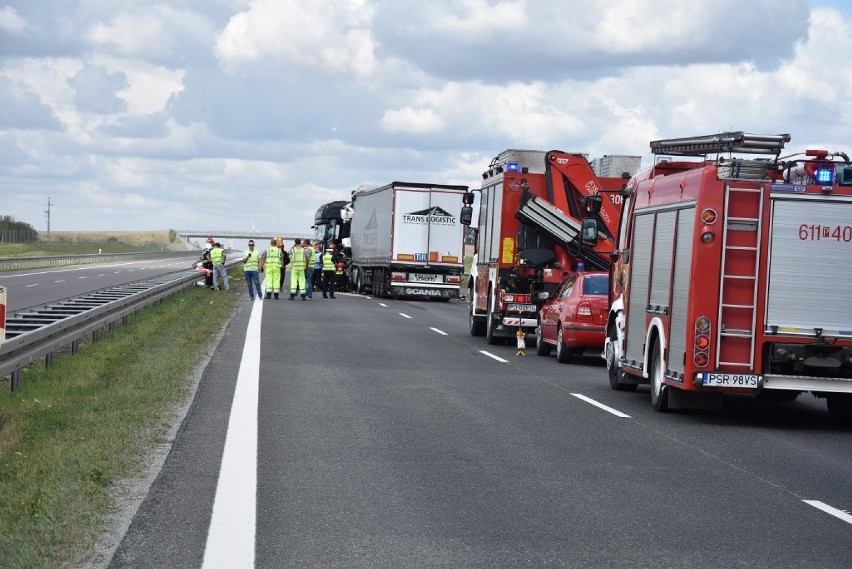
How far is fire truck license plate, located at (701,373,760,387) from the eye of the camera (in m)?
12.2

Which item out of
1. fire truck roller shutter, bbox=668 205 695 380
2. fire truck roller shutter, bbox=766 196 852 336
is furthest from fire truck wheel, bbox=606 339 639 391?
fire truck roller shutter, bbox=766 196 852 336

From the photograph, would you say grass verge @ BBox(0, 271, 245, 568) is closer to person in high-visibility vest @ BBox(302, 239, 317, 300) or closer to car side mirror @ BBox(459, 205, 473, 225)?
car side mirror @ BBox(459, 205, 473, 225)

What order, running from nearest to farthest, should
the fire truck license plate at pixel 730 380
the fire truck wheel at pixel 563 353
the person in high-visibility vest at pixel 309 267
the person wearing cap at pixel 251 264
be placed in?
the fire truck license plate at pixel 730 380 < the fire truck wheel at pixel 563 353 < the person wearing cap at pixel 251 264 < the person in high-visibility vest at pixel 309 267

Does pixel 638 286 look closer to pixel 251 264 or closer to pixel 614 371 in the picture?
pixel 614 371

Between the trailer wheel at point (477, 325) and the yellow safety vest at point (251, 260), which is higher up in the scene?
the yellow safety vest at point (251, 260)

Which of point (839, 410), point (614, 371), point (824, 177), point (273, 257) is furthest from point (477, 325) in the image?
point (824, 177)

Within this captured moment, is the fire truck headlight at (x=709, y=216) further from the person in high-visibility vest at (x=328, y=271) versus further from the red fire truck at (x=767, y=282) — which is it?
the person in high-visibility vest at (x=328, y=271)

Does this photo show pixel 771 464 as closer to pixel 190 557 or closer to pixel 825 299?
pixel 825 299

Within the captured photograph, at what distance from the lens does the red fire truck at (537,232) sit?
22.6m

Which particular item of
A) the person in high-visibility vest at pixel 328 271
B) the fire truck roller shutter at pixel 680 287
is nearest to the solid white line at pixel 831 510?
the fire truck roller shutter at pixel 680 287

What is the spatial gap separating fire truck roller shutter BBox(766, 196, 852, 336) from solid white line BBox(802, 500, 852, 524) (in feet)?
13.9

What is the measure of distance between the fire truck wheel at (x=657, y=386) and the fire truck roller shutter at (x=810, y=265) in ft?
4.64

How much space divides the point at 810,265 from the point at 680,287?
→ 1264 mm

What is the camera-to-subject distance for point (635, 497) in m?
8.25
